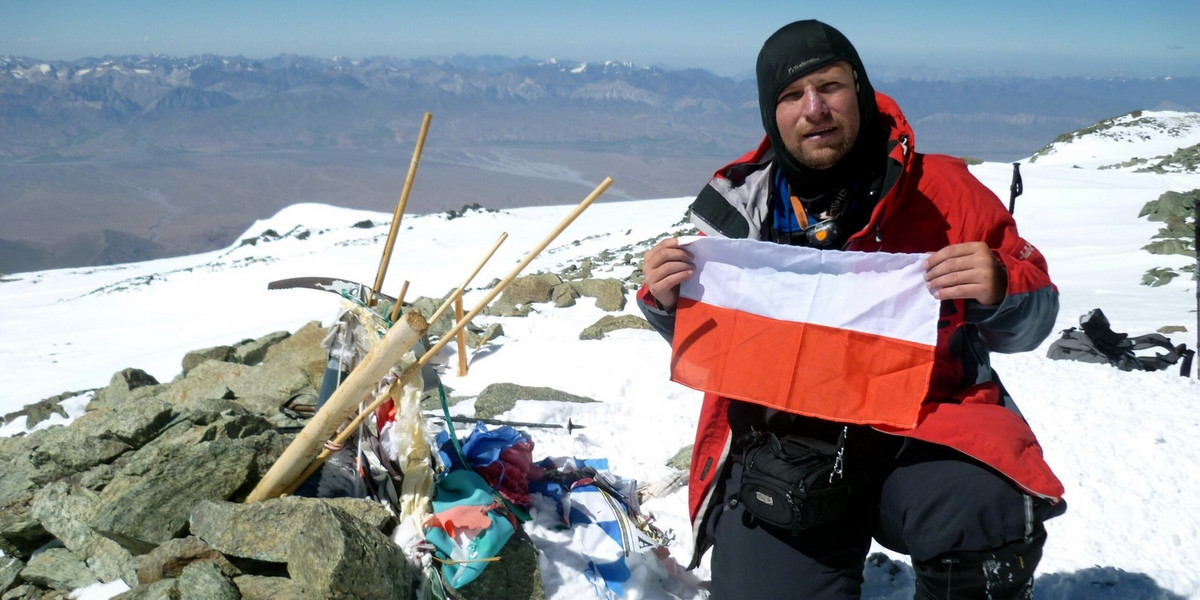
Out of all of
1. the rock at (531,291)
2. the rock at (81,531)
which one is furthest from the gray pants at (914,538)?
the rock at (531,291)

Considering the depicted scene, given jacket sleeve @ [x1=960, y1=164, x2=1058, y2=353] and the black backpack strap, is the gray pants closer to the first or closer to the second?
jacket sleeve @ [x1=960, y1=164, x2=1058, y2=353]

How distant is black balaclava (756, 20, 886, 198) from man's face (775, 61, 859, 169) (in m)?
0.03

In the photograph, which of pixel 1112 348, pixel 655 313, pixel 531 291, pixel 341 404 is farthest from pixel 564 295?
pixel 655 313

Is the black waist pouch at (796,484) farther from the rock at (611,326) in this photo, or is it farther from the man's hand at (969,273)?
the rock at (611,326)

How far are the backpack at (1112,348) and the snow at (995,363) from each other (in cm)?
28

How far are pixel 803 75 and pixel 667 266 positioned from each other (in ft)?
2.49

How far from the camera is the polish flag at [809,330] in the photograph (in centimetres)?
250

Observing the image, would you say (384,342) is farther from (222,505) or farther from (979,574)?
(979,574)

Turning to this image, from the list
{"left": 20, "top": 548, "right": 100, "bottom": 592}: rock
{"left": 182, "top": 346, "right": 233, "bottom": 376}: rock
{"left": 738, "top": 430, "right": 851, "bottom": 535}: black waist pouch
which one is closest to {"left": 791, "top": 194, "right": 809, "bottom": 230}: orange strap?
{"left": 738, "top": 430, "right": 851, "bottom": 535}: black waist pouch

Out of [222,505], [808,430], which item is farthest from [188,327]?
[808,430]

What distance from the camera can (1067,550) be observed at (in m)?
3.66

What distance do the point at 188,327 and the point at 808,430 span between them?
23.5 metres

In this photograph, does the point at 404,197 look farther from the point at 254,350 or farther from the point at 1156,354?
the point at 254,350

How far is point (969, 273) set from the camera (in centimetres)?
219
